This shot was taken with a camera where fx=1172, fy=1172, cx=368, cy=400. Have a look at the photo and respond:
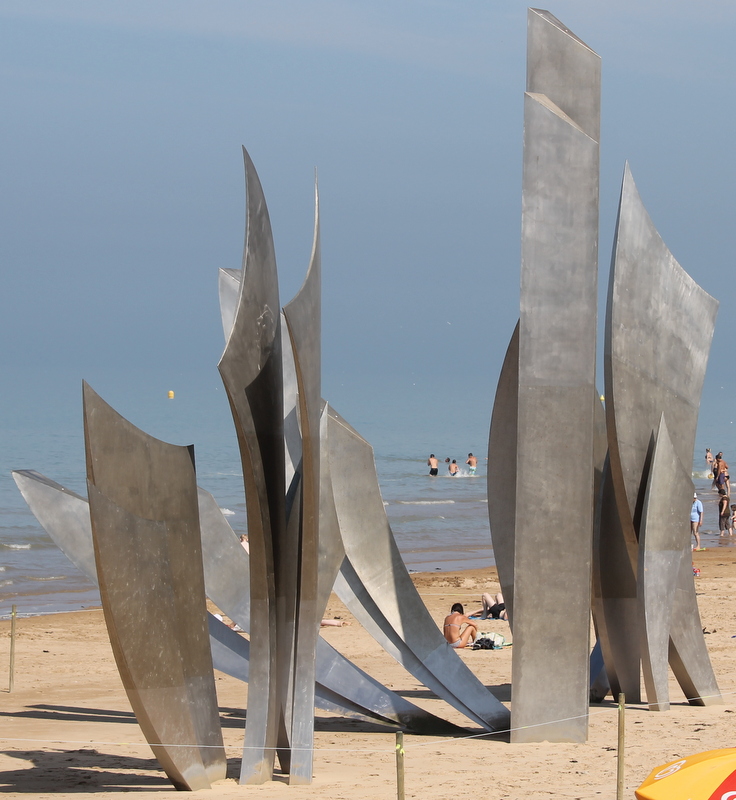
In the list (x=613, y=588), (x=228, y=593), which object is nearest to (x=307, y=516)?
(x=228, y=593)

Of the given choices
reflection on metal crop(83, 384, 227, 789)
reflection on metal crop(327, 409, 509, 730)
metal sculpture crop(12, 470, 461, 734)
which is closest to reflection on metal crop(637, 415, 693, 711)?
reflection on metal crop(327, 409, 509, 730)

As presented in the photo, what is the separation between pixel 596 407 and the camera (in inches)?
372

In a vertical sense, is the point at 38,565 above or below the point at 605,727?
above

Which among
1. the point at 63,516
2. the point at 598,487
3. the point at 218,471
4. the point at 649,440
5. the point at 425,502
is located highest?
the point at 218,471

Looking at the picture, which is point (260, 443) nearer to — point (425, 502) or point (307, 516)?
point (307, 516)

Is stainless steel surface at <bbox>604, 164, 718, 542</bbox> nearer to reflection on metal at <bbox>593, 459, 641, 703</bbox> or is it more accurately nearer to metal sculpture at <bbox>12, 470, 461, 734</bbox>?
reflection on metal at <bbox>593, 459, 641, 703</bbox>

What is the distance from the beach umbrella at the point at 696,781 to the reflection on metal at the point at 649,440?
3.50 metres

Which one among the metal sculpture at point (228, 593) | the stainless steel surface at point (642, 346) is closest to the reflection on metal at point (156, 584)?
the metal sculpture at point (228, 593)

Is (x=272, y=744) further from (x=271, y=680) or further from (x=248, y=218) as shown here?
(x=248, y=218)

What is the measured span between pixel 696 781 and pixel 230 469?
44.8m

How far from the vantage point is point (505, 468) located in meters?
9.24

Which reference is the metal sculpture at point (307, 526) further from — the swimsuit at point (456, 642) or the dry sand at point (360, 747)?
the swimsuit at point (456, 642)

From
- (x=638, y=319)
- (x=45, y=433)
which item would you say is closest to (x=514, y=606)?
(x=638, y=319)

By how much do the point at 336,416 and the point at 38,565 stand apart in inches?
566
